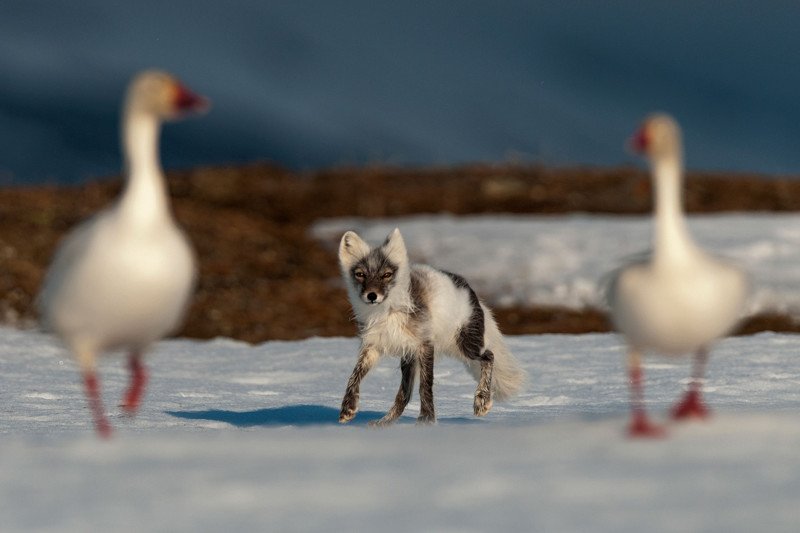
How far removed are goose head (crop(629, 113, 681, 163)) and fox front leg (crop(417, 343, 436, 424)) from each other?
3966 millimetres

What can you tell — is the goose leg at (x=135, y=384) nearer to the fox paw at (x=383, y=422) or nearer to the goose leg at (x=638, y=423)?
the goose leg at (x=638, y=423)

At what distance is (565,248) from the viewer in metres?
22.2

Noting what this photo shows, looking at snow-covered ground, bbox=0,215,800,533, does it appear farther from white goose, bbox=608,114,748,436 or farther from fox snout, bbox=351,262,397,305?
fox snout, bbox=351,262,397,305

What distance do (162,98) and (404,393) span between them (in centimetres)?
423

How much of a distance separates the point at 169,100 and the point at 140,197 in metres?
0.58

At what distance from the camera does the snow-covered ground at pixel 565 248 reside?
20.5 meters

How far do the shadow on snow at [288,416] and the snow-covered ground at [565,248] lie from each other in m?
10.0

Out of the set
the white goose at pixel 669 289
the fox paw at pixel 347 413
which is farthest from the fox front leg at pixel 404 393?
the white goose at pixel 669 289

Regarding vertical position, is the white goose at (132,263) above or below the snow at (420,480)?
above

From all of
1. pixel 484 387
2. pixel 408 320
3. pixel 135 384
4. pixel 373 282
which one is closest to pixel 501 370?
pixel 484 387

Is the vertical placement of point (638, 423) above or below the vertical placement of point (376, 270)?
below

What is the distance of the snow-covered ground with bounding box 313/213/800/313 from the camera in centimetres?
2047

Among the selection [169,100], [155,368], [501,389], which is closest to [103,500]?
[169,100]

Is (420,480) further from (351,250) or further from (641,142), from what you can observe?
(351,250)
